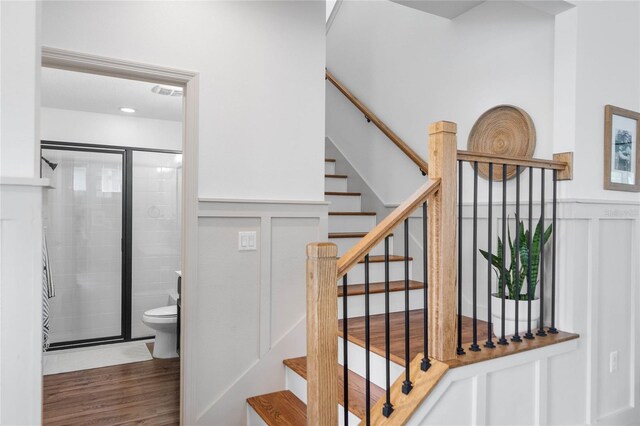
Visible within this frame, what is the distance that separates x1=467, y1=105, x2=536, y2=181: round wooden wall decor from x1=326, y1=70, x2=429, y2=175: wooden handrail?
1.28ft

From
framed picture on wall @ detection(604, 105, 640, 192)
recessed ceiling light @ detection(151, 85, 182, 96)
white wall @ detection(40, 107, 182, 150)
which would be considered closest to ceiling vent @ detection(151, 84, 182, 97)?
recessed ceiling light @ detection(151, 85, 182, 96)

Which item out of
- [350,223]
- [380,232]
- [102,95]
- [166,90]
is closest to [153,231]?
[102,95]

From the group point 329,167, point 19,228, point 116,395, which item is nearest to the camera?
point 19,228

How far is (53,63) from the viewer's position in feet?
6.45

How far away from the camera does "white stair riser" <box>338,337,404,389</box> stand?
6.54ft

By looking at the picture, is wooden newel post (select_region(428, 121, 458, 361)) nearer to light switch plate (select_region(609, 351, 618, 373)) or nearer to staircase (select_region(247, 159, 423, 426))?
staircase (select_region(247, 159, 423, 426))

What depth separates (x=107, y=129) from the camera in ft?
14.5

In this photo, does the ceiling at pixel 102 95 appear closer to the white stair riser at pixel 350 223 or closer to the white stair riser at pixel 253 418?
the white stair riser at pixel 350 223

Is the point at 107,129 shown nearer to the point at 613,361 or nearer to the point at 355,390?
the point at 355,390

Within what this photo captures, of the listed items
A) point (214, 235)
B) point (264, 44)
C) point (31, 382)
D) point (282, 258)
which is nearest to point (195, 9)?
point (264, 44)

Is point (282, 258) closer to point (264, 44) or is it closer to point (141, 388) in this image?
point (264, 44)

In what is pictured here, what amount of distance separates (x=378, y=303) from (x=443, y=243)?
107 centimetres

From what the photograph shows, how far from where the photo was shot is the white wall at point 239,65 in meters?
2.05

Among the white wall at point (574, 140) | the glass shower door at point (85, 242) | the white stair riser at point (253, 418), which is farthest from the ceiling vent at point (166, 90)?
the white stair riser at point (253, 418)
